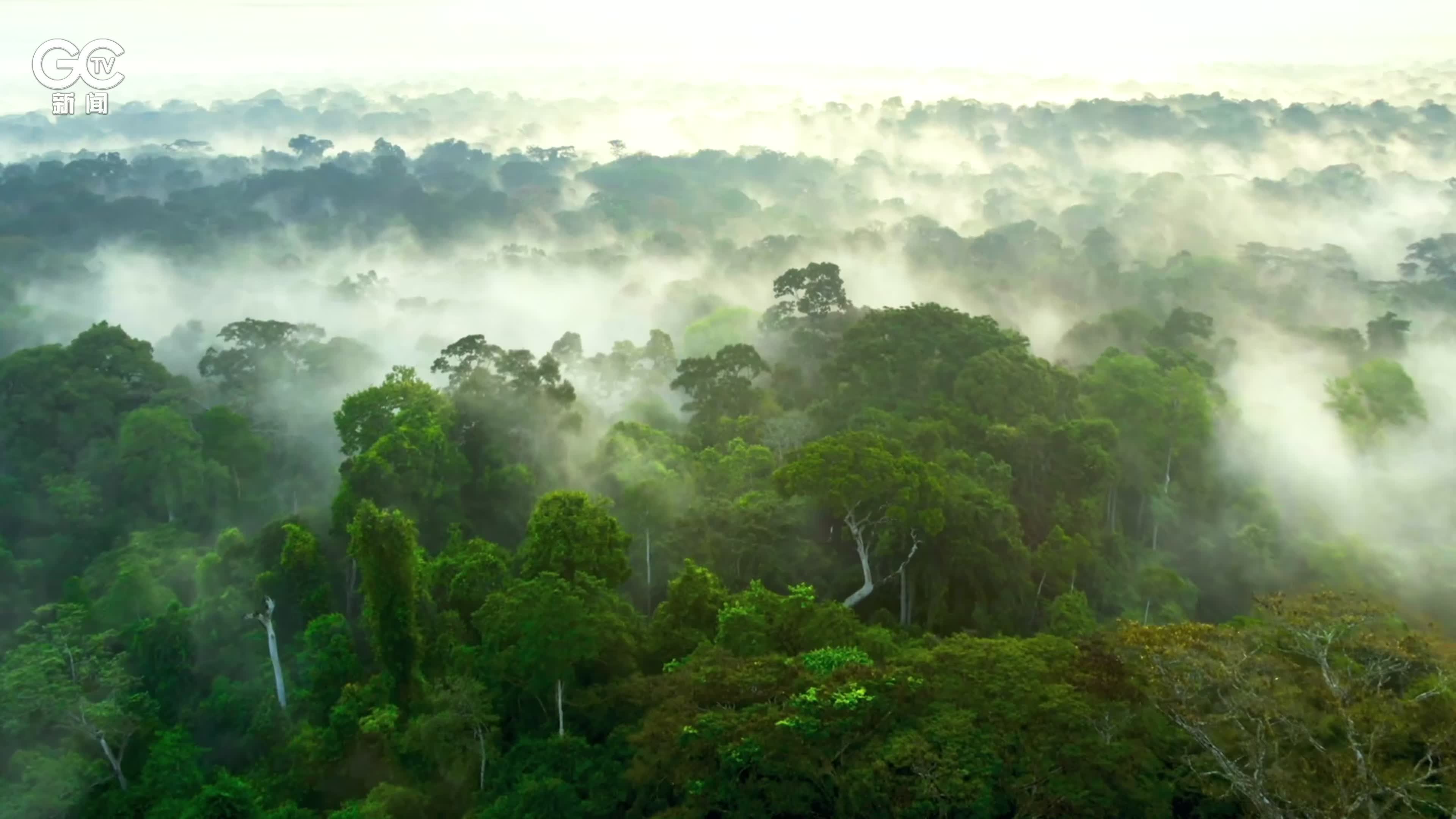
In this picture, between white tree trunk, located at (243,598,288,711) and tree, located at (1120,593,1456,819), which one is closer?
tree, located at (1120,593,1456,819)

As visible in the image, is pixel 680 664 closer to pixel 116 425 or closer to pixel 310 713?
pixel 310 713

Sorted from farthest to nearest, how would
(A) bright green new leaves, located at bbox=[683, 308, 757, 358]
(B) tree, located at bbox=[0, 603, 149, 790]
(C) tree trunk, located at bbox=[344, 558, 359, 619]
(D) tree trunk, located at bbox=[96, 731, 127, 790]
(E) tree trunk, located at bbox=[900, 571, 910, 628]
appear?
(A) bright green new leaves, located at bbox=[683, 308, 757, 358], (C) tree trunk, located at bbox=[344, 558, 359, 619], (E) tree trunk, located at bbox=[900, 571, 910, 628], (B) tree, located at bbox=[0, 603, 149, 790], (D) tree trunk, located at bbox=[96, 731, 127, 790]

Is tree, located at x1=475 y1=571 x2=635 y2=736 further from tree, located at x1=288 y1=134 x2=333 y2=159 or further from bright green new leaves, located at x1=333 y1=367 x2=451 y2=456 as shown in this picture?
tree, located at x1=288 y1=134 x2=333 y2=159

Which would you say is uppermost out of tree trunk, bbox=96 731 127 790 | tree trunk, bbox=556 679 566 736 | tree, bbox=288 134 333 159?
tree, bbox=288 134 333 159

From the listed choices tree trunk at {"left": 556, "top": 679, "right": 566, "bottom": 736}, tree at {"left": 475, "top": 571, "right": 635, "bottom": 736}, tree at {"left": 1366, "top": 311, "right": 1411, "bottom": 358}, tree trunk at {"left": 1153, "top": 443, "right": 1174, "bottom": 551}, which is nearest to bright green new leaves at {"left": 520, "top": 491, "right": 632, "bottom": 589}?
tree at {"left": 475, "top": 571, "right": 635, "bottom": 736}

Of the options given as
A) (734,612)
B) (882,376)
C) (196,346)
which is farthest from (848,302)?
(196,346)

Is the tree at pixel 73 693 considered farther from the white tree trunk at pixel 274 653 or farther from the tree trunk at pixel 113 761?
the white tree trunk at pixel 274 653

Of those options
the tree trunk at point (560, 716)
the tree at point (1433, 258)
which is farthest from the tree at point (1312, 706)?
the tree at point (1433, 258)

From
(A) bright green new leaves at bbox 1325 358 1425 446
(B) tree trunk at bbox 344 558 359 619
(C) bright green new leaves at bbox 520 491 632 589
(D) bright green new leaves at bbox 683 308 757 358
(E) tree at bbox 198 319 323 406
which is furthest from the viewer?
(D) bright green new leaves at bbox 683 308 757 358
